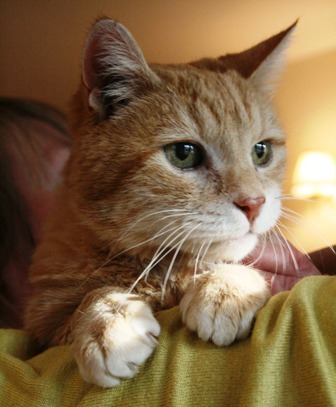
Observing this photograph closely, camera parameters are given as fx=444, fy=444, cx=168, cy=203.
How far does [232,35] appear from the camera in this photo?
2244 millimetres

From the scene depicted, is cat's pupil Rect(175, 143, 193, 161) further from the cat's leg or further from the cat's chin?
the cat's leg

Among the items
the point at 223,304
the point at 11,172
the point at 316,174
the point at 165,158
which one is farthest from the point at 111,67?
the point at 316,174

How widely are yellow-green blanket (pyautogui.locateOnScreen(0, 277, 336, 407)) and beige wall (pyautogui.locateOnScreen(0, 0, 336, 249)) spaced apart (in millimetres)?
1385

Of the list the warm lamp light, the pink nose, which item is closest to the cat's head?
the pink nose

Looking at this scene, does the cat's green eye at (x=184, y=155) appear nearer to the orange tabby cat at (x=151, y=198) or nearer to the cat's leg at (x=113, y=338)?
the orange tabby cat at (x=151, y=198)

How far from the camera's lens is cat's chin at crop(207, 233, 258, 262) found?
40.0 inches

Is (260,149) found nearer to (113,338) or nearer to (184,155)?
(184,155)

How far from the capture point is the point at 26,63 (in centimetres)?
264

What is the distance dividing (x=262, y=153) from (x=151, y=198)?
38 centimetres

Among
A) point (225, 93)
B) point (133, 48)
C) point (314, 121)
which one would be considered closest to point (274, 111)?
point (225, 93)

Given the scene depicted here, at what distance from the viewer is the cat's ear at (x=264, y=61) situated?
4.18 feet

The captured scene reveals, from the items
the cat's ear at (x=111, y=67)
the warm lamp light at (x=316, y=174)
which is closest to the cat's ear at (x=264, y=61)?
the cat's ear at (x=111, y=67)

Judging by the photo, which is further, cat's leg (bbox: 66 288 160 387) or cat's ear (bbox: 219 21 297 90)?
cat's ear (bbox: 219 21 297 90)

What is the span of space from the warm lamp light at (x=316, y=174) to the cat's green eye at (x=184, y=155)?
4.43ft
